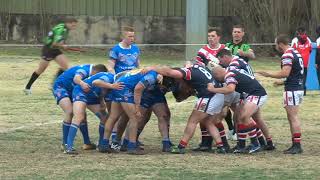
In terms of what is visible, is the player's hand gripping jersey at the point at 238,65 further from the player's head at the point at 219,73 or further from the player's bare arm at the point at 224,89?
the player's bare arm at the point at 224,89

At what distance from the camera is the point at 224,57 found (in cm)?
1134

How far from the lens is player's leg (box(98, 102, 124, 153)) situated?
37.0 feet

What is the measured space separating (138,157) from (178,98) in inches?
42.8

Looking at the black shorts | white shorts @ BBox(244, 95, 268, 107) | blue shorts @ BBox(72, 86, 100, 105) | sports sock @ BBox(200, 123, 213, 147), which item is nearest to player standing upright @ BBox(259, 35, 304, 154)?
white shorts @ BBox(244, 95, 268, 107)

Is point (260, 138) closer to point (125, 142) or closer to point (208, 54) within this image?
point (208, 54)

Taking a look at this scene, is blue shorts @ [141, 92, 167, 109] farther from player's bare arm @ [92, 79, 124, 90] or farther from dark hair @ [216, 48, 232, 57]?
dark hair @ [216, 48, 232, 57]

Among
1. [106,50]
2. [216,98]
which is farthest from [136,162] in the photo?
[106,50]

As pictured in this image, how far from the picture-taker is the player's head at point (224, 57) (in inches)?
446

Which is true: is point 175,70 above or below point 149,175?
above

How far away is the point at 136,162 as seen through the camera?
1050 centimetres

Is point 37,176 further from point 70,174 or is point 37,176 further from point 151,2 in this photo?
point 151,2

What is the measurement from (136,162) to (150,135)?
9.13ft

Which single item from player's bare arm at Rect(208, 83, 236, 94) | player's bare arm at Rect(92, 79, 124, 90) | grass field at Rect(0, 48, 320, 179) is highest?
player's bare arm at Rect(92, 79, 124, 90)

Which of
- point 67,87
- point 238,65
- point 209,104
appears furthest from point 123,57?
point 238,65
